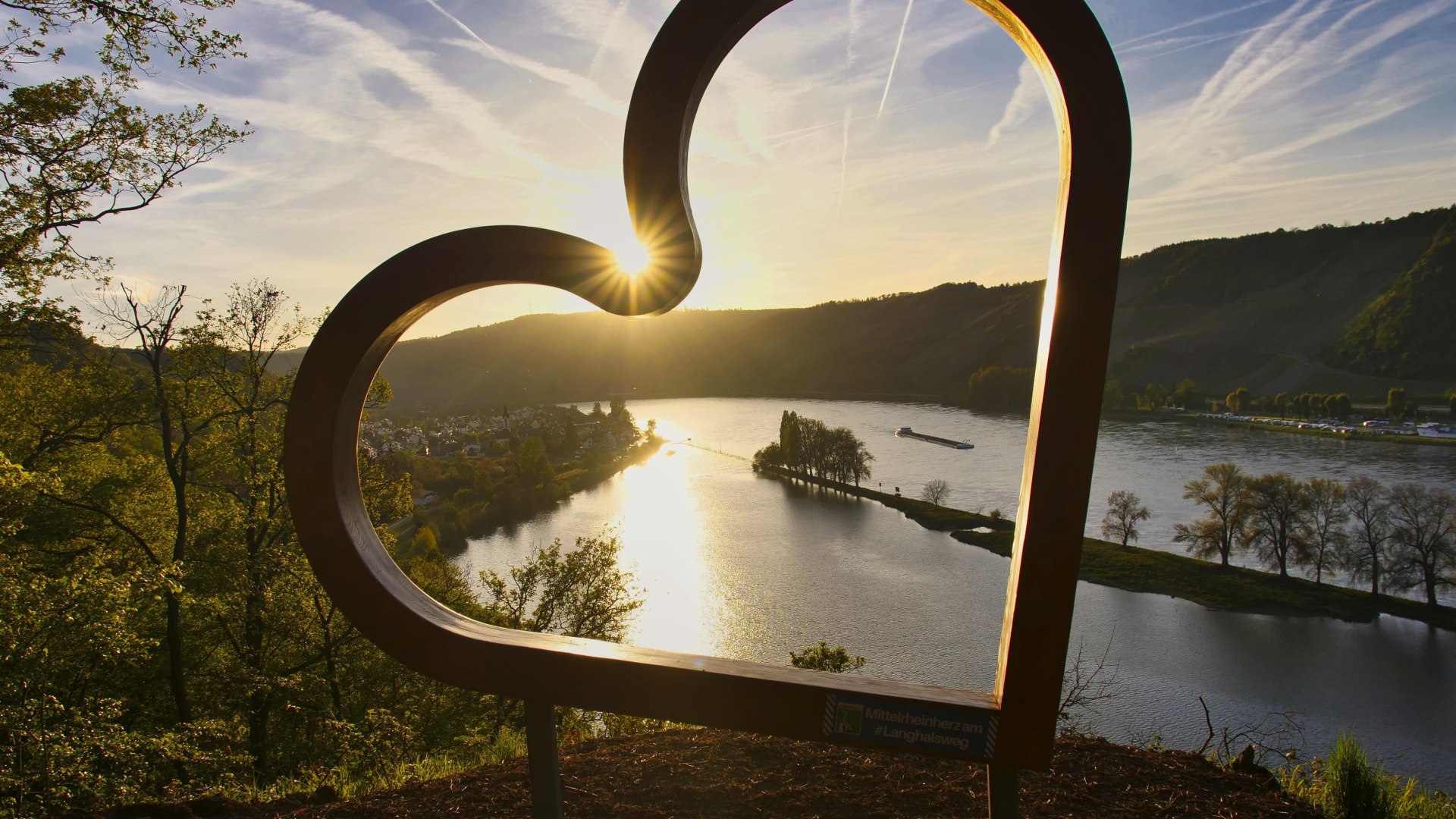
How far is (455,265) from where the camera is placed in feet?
12.2

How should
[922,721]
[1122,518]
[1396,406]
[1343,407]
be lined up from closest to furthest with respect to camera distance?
[922,721] → [1122,518] → [1396,406] → [1343,407]

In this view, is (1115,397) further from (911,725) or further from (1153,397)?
(911,725)

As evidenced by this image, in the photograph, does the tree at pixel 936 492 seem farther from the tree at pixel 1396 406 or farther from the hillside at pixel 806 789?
the hillside at pixel 806 789

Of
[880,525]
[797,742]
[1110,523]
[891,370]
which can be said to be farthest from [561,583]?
[891,370]

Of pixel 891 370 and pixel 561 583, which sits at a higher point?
pixel 891 370

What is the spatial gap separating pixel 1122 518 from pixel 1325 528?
8.50 m

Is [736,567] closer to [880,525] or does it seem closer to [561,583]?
[880,525]

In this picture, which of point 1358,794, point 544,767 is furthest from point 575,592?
point 1358,794

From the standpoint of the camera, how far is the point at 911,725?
3234mm

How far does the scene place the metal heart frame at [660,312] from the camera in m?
2.91

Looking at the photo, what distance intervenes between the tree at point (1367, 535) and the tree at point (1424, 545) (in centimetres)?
52

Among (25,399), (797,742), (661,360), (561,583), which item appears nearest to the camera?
(797,742)

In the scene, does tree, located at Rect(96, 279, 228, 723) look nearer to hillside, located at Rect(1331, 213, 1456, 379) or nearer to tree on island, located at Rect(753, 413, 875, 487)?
tree on island, located at Rect(753, 413, 875, 487)

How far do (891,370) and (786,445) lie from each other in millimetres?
40357
